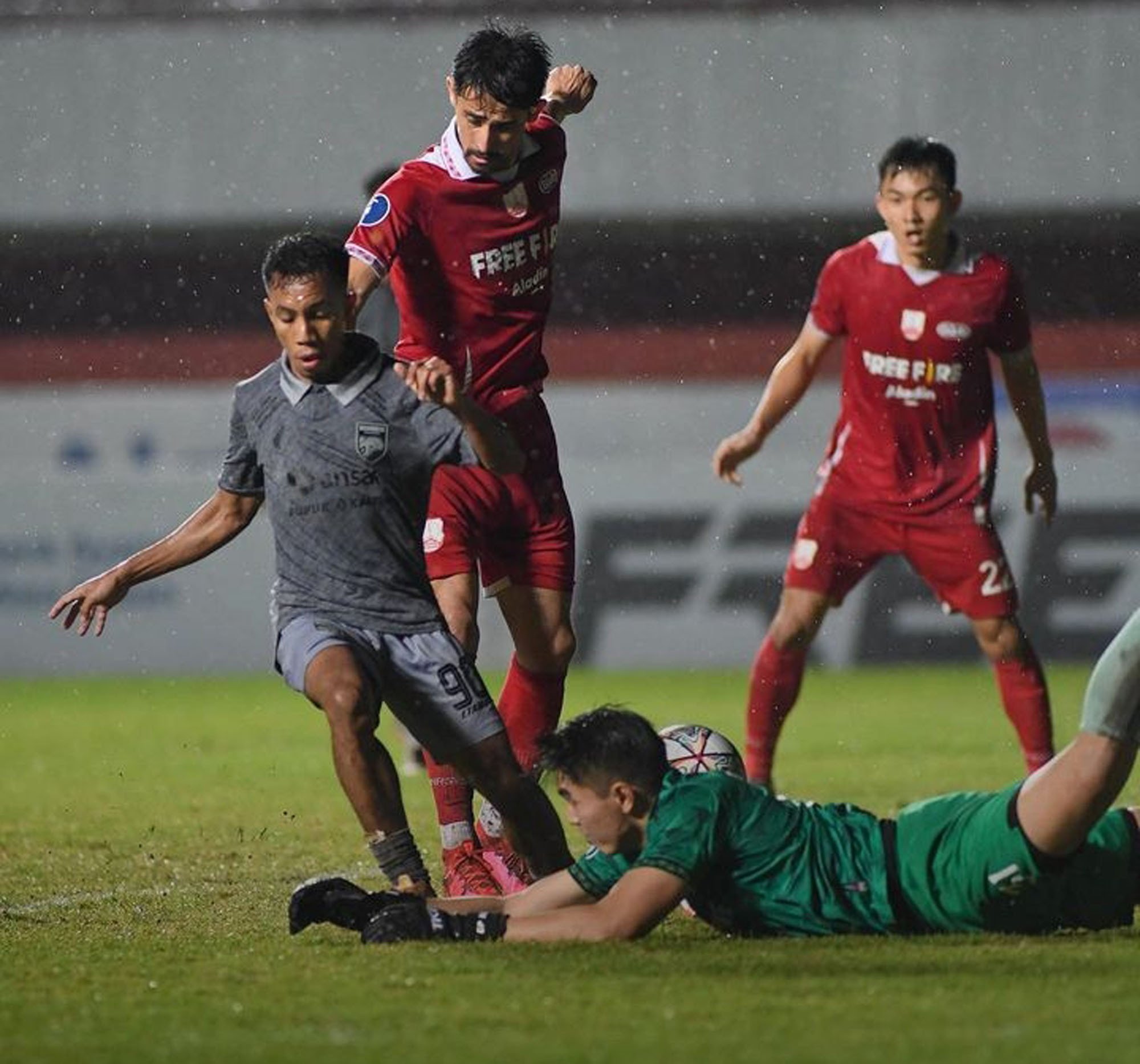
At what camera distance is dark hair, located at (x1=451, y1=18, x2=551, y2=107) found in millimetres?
6371

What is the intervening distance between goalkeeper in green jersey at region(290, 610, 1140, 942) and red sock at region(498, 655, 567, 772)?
1.49 metres

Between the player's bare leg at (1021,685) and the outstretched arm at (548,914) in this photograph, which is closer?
the outstretched arm at (548,914)

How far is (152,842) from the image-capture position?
8.03 m

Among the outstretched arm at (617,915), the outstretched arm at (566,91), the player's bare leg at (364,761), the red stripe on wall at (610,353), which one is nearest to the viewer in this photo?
the outstretched arm at (617,915)

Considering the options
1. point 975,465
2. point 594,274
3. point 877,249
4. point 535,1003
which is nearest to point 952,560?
point 975,465

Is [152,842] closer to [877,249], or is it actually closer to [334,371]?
[334,371]

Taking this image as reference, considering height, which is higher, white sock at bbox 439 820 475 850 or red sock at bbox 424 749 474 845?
red sock at bbox 424 749 474 845

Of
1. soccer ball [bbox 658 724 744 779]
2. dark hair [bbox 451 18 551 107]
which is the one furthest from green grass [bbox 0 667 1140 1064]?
dark hair [bbox 451 18 551 107]

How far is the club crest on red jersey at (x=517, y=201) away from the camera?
22.5ft

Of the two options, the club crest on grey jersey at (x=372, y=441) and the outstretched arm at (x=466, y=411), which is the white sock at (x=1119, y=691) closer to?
the outstretched arm at (x=466, y=411)

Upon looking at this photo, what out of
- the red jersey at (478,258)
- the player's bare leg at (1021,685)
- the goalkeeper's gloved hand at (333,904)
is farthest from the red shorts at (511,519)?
the player's bare leg at (1021,685)

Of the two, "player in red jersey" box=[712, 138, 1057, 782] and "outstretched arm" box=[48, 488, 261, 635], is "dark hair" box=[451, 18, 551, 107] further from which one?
"player in red jersey" box=[712, 138, 1057, 782]

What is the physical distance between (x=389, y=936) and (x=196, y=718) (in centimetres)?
821

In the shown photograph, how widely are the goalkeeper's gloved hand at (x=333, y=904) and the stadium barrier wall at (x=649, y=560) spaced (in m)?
9.70
